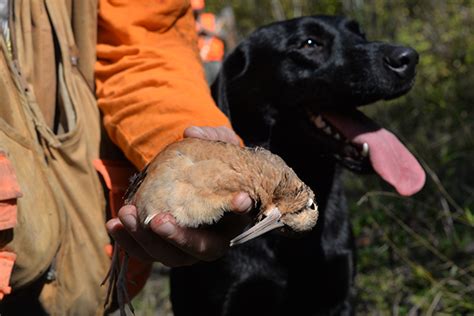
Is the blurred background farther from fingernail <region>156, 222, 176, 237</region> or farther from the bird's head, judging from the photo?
fingernail <region>156, 222, 176, 237</region>

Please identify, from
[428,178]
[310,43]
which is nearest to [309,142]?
[310,43]

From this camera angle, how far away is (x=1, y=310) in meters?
2.49

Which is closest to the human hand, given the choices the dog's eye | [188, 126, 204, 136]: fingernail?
[188, 126, 204, 136]: fingernail

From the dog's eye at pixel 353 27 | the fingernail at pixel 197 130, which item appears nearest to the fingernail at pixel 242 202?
the fingernail at pixel 197 130

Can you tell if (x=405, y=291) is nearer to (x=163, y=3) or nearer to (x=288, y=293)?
(x=288, y=293)

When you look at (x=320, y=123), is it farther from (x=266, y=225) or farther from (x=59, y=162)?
(x=266, y=225)

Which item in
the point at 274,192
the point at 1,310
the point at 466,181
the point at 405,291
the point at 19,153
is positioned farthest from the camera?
the point at 466,181

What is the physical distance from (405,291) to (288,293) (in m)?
1.09

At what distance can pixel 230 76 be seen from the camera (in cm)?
376

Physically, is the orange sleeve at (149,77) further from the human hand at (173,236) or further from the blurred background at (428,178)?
the blurred background at (428,178)

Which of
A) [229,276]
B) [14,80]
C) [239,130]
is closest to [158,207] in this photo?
[14,80]

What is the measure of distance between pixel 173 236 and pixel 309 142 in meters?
1.89

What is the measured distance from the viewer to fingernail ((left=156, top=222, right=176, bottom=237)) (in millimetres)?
1664

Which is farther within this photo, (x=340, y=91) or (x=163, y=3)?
(x=340, y=91)
